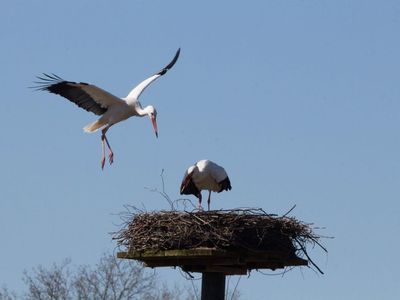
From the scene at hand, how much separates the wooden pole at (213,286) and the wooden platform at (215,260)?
0.04 metres

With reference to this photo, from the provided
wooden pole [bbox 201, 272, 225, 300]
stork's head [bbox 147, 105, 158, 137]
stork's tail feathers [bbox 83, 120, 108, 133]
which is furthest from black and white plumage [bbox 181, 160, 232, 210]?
wooden pole [bbox 201, 272, 225, 300]

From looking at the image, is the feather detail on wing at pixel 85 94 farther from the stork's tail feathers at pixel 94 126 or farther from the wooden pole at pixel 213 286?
the wooden pole at pixel 213 286

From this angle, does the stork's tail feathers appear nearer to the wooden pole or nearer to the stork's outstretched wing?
the stork's outstretched wing

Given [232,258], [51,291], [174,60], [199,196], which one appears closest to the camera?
[232,258]

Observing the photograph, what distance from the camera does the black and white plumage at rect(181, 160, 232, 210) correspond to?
1527cm

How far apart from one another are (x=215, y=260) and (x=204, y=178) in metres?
4.29

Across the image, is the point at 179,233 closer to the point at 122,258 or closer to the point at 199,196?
the point at 122,258

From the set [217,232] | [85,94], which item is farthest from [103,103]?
[217,232]

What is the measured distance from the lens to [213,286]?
→ 11.0 metres

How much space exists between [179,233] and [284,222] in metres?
1.13

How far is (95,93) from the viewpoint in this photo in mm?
18250

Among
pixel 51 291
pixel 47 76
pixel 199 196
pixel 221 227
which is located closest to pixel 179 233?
pixel 221 227

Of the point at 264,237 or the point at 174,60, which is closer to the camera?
the point at 264,237

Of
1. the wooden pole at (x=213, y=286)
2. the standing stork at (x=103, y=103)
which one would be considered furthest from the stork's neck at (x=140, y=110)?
the wooden pole at (x=213, y=286)
